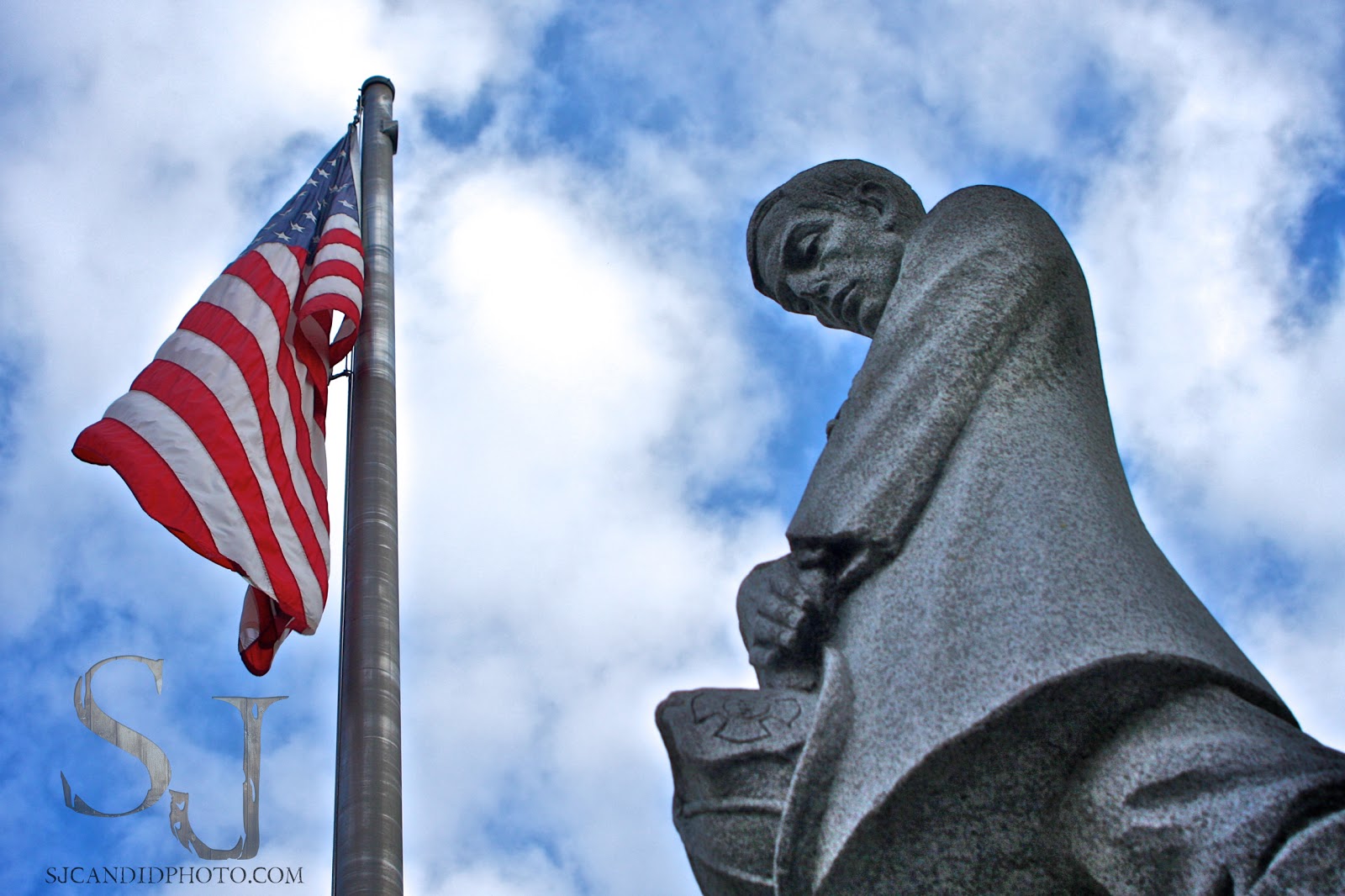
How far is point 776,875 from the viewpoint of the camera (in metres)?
3.25

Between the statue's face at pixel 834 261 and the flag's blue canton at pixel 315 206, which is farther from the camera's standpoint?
the flag's blue canton at pixel 315 206

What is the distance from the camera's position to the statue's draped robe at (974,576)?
10.3 feet

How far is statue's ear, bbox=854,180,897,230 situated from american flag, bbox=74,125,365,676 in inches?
184

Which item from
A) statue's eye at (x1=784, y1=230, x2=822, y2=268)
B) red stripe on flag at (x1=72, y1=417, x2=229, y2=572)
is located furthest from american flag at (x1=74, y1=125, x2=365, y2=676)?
statue's eye at (x1=784, y1=230, x2=822, y2=268)

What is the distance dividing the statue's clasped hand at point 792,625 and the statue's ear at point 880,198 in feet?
5.01

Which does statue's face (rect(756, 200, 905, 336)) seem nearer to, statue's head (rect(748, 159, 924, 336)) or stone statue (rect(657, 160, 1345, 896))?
statue's head (rect(748, 159, 924, 336))

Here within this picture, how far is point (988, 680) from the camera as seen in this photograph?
319 centimetres

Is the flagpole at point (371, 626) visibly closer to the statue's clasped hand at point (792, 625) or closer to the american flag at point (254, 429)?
the american flag at point (254, 429)

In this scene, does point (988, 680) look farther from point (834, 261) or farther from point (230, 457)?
point (230, 457)

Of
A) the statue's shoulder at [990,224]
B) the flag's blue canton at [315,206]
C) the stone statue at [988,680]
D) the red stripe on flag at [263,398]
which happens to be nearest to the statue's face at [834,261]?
the statue's shoulder at [990,224]

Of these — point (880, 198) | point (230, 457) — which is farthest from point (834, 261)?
point (230, 457)

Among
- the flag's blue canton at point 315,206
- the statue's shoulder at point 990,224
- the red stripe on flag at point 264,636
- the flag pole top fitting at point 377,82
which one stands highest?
the flag pole top fitting at point 377,82

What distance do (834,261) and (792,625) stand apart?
153 cm

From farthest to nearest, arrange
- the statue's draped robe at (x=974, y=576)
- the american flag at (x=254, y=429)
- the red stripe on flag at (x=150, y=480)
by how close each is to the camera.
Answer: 1. the american flag at (x=254, y=429)
2. the red stripe on flag at (x=150, y=480)
3. the statue's draped robe at (x=974, y=576)
